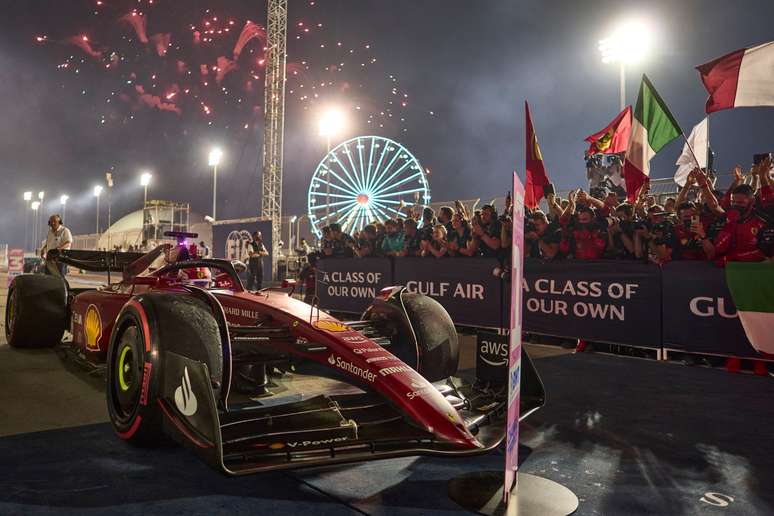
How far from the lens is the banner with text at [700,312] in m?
6.18

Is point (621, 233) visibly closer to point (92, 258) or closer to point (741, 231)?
point (741, 231)

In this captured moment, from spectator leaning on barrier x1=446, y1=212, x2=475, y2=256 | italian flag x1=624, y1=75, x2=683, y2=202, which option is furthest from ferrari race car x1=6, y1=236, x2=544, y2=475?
italian flag x1=624, y1=75, x2=683, y2=202

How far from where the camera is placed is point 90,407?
170 inches

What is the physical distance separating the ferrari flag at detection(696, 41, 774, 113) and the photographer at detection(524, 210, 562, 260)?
2584mm

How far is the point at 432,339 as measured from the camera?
15.0ft

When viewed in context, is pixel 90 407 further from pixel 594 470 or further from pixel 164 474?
pixel 594 470

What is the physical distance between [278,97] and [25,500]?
79.5 ft

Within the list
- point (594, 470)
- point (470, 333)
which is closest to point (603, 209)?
point (470, 333)

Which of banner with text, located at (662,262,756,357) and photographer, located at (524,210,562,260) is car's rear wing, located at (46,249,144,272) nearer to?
photographer, located at (524,210,562,260)

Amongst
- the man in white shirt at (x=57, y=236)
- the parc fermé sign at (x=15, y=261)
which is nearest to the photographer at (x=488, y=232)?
the man in white shirt at (x=57, y=236)

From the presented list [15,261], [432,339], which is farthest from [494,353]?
[15,261]

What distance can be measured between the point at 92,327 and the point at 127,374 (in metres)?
1.80

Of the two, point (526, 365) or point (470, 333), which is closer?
point (526, 365)

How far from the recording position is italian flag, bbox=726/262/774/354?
5.89 meters
